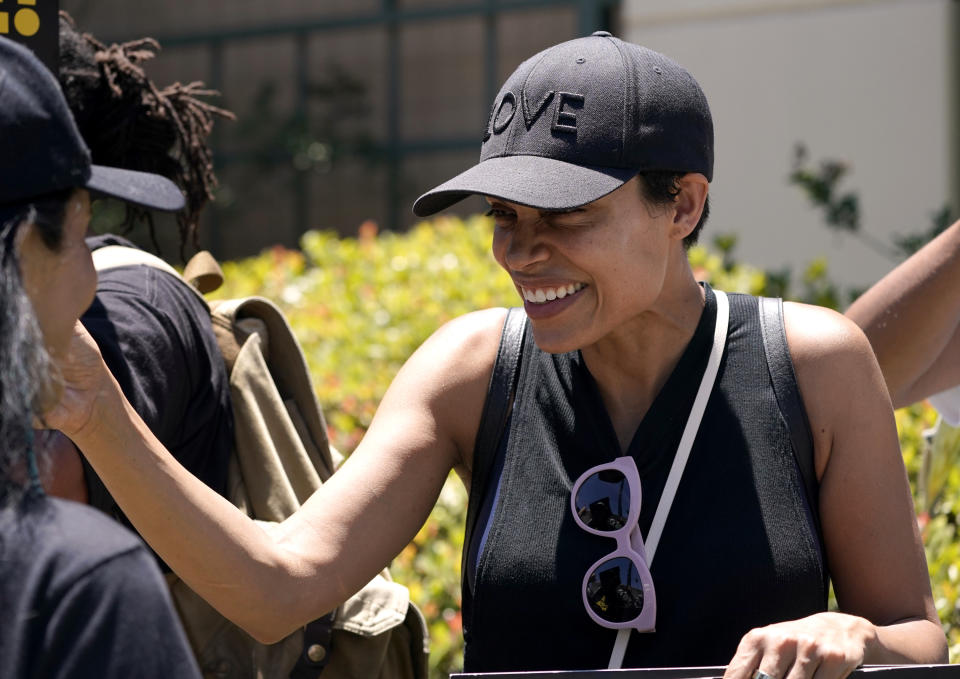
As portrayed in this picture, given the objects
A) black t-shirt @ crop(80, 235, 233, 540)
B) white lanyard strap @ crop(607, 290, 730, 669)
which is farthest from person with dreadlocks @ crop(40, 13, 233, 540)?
white lanyard strap @ crop(607, 290, 730, 669)

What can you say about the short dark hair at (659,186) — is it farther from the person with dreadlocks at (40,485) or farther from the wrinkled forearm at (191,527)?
the person with dreadlocks at (40,485)

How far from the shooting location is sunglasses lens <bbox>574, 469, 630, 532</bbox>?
2006mm

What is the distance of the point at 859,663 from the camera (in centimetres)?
174

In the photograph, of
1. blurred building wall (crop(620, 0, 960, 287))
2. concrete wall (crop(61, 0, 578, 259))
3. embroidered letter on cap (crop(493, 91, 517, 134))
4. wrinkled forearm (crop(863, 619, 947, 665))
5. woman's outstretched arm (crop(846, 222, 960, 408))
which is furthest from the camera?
concrete wall (crop(61, 0, 578, 259))

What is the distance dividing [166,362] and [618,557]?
32.2 inches

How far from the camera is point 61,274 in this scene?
4.29 feet

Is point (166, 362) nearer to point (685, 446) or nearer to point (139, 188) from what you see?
point (139, 188)

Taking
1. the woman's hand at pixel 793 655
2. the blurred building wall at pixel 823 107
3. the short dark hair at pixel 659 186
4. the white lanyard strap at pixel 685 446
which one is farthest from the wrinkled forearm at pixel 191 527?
the blurred building wall at pixel 823 107

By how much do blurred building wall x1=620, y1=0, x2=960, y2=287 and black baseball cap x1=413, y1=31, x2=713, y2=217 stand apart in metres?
5.39

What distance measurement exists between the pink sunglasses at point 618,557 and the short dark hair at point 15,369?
39.6 inches

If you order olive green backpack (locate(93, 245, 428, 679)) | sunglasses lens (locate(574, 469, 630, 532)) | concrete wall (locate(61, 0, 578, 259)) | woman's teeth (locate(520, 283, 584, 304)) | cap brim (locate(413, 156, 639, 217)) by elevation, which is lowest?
concrete wall (locate(61, 0, 578, 259))

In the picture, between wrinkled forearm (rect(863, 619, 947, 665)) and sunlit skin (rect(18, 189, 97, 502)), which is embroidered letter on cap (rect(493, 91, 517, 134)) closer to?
sunlit skin (rect(18, 189, 97, 502))

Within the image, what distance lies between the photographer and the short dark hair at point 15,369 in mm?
1164

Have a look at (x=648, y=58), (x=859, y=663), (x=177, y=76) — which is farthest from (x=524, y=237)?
(x=177, y=76)
